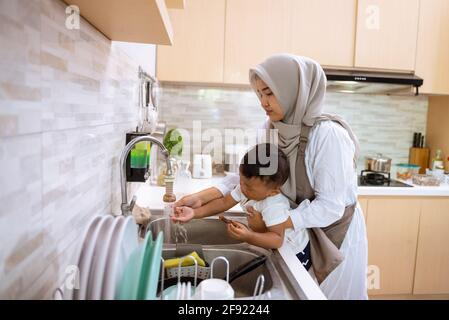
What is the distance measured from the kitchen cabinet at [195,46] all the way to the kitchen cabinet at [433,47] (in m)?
1.39

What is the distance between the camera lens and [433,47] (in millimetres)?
2352

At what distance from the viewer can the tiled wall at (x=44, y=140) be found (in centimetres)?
42

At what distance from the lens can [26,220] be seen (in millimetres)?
471

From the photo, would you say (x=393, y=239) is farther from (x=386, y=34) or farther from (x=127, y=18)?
(x=127, y=18)

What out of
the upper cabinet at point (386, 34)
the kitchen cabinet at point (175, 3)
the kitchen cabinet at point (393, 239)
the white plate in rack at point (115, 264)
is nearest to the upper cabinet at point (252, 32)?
the upper cabinet at point (386, 34)

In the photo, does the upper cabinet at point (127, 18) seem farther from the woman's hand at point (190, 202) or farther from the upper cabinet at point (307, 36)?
the upper cabinet at point (307, 36)

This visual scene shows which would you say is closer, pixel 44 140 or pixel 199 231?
pixel 44 140

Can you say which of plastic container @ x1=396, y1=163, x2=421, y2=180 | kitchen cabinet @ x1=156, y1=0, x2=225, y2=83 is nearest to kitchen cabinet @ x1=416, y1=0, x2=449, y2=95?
plastic container @ x1=396, y1=163, x2=421, y2=180

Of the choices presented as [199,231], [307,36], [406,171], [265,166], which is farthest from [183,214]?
[406,171]

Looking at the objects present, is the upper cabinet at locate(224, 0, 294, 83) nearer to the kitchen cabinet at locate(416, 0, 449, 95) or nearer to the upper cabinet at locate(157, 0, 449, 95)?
the upper cabinet at locate(157, 0, 449, 95)

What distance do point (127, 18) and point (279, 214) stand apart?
0.64 meters
